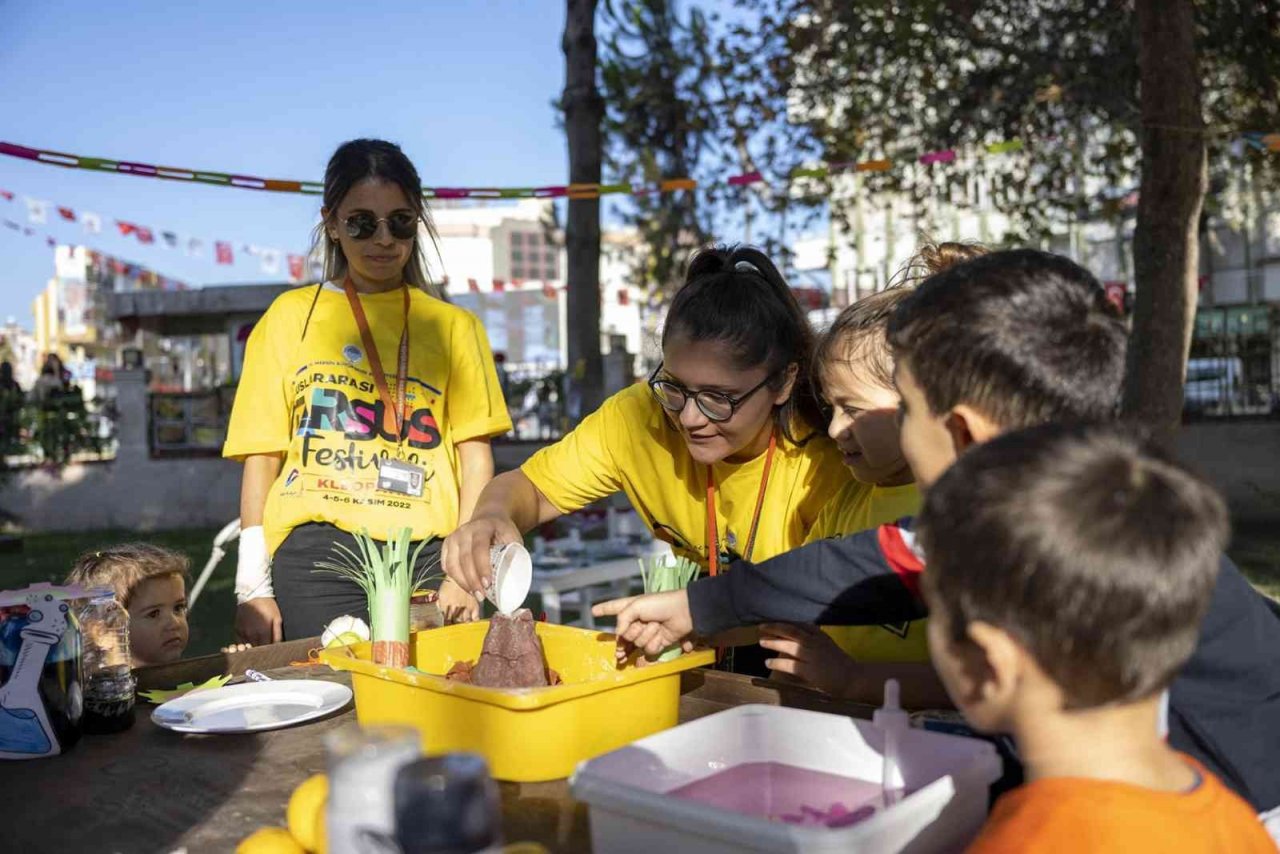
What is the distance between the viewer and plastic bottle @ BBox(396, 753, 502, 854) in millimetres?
863

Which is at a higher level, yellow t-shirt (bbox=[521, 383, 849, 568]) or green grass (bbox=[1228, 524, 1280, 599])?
yellow t-shirt (bbox=[521, 383, 849, 568])

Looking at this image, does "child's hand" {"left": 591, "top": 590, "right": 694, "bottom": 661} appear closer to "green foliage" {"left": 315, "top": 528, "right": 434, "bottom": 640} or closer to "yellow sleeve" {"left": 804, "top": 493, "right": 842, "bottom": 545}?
"green foliage" {"left": 315, "top": 528, "right": 434, "bottom": 640}

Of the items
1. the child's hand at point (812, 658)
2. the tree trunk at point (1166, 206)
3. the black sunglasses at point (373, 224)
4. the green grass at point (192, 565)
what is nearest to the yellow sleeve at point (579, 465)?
the black sunglasses at point (373, 224)

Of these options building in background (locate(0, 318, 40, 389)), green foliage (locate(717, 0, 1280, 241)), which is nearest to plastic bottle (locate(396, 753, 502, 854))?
green foliage (locate(717, 0, 1280, 241))

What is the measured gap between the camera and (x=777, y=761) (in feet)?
4.80

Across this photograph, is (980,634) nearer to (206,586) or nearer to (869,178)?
(206,586)

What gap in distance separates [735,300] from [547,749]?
112 cm

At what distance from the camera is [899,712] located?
1347 millimetres

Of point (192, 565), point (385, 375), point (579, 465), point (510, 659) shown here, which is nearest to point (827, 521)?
point (579, 465)

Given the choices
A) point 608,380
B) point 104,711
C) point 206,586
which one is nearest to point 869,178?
point 608,380

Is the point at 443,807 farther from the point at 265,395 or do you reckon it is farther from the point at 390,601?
the point at 265,395

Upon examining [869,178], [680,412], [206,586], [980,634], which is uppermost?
[869,178]

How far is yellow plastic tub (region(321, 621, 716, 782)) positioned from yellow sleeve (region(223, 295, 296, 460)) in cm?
118

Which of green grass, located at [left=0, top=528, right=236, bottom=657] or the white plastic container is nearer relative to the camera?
the white plastic container
